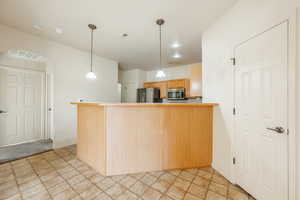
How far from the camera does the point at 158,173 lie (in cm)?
216

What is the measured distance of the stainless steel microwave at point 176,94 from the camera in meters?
4.76

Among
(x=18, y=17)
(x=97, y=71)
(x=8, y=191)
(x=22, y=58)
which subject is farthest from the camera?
(x=97, y=71)

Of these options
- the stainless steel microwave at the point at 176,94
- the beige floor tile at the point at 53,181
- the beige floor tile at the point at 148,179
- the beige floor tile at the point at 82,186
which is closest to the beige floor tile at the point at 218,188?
the beige floor tile at the point at 148,179

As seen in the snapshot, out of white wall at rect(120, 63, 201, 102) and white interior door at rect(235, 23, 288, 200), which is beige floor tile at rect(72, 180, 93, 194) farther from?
white wall at rect(120, 63, 201, 102)

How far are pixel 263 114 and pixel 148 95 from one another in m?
4.15

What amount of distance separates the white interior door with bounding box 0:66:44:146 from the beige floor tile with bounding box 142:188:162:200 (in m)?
3.99

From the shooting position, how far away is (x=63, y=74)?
3.38 m

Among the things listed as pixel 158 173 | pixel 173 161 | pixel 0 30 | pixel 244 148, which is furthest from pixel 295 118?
pixel 0 30

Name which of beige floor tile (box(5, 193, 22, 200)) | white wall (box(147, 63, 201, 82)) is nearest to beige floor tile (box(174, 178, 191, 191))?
beige floor tile (box(5, 193, 22, 200))

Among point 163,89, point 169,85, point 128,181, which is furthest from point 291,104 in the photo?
point 163,89

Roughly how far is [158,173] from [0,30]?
4063mm

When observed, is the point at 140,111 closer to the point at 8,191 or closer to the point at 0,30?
the point at 8,191

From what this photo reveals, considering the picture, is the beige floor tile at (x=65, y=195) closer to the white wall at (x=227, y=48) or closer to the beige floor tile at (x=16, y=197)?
the beige floor tile at (x=16, y=197)

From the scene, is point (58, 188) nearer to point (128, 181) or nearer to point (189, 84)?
point (128, 181)
